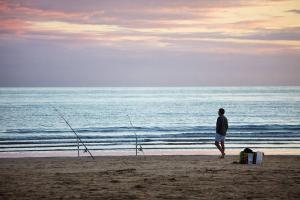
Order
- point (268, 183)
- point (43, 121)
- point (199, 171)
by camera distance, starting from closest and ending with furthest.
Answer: point (268, 183)
point (199, 171)
point (43, 121)

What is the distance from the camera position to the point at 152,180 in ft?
35.3

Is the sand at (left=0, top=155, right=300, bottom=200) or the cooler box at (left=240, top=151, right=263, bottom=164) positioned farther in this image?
the cooler box at (left=240, top=151, right=263, bottom=164)

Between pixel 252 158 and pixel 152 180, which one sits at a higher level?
pixel 252 158

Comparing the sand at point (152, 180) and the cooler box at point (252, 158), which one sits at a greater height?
the cooler box at point (252, 158)

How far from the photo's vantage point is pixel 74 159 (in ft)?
54.0

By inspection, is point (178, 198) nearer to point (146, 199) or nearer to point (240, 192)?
point (146, 199)

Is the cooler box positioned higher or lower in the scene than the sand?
higher

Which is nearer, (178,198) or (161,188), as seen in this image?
(178,198)

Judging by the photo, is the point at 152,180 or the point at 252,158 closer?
the point at 152,180

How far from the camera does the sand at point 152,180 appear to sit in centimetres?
912

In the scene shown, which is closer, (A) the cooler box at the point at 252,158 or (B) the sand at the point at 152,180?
(B) the sand at the point at 152,180

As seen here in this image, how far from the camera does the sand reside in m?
9.12

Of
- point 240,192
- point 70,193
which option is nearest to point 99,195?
point 70,193

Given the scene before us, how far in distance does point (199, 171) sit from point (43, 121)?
4208 cm
